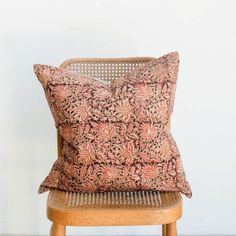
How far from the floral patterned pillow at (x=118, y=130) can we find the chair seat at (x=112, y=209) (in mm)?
30

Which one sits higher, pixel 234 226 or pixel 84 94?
pixel 84 94

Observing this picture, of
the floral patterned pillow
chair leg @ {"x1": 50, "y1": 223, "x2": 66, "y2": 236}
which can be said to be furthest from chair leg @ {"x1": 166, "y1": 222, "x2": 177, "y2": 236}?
chair leg @ {"x1": 50, "y1": 223, "x2": 66, "y2": 236}

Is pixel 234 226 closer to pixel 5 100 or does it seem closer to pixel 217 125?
pixel 217 125

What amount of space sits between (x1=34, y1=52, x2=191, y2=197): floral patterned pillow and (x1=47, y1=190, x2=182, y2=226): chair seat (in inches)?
1.2

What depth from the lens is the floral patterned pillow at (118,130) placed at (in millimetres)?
1485

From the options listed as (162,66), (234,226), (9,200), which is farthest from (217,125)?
(9,200)

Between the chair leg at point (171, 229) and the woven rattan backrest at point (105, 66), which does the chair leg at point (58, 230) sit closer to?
the chair leg at point (171, 229)

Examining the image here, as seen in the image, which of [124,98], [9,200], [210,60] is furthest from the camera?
[9,200]

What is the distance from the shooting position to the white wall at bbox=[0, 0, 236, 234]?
6.18ft

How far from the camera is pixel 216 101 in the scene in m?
1.94

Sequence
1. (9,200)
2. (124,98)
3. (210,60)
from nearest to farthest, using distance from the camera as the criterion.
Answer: (124,98), (210,60), (9,200)

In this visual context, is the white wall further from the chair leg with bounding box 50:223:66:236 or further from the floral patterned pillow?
the chair leg with bounding box 50:223:66:236

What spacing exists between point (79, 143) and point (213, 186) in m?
0.72

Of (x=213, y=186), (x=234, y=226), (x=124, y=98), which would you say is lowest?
(x=234, y=226)
